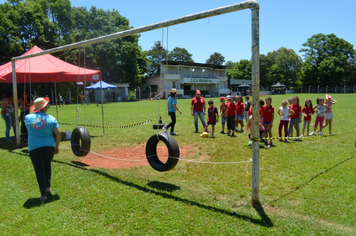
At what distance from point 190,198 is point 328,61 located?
251 ft

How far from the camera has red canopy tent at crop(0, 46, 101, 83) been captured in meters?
10.4

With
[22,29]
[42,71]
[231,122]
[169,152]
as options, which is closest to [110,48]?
[22,29]

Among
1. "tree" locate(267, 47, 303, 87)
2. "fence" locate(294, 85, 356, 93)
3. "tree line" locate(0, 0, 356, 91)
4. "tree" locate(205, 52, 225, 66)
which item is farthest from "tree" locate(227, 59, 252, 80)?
"tree" locate(205, 52, 225, 66)

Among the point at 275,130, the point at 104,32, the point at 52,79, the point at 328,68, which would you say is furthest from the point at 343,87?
the point at 52,79

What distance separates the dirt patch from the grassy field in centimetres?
42

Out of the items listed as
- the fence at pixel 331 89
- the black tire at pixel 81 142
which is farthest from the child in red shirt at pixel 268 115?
the fence at pixel 331 89

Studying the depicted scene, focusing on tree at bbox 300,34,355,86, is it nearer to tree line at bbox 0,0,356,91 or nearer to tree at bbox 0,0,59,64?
tree line at bbox 0,0,356,91

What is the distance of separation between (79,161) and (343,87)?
3033 inches

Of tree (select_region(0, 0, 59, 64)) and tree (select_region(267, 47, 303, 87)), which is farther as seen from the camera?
tree (select_region(267, 47, 303, 87))

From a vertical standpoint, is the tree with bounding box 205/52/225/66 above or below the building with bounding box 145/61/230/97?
above

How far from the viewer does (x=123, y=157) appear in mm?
8031

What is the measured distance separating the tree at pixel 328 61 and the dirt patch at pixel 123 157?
241ft

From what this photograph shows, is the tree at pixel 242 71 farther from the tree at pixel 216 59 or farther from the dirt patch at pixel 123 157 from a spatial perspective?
the dirt patch at pixel 123 157

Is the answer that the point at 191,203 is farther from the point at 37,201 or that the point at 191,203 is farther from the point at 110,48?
the point at 110,48
